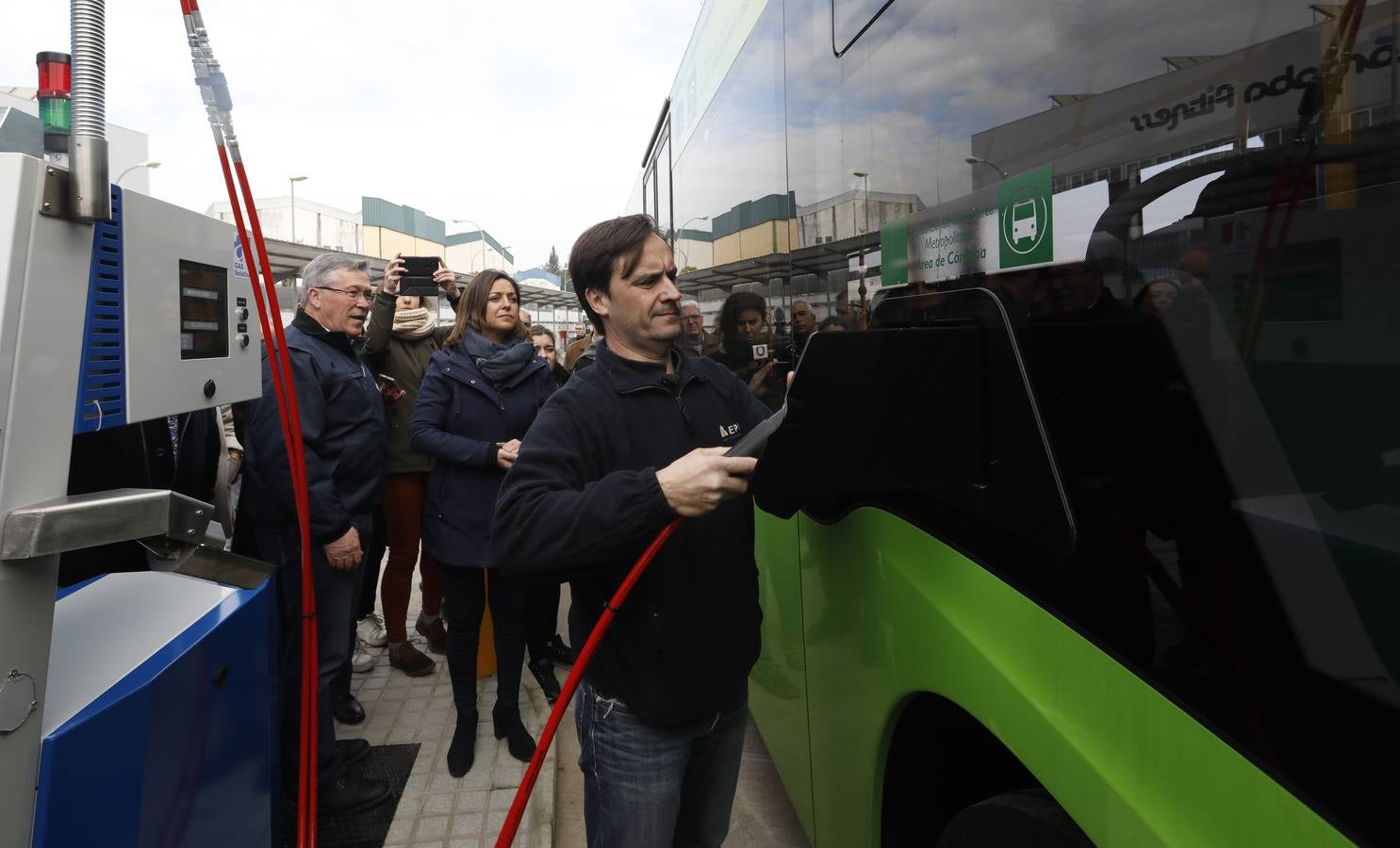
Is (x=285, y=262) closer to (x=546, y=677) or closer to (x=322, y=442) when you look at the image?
(x=546, y=677)

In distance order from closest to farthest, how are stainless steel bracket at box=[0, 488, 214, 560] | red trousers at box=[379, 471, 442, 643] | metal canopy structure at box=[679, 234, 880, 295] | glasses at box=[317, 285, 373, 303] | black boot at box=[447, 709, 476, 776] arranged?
stainless steel bracket at box=[0, 488, 214, 560]
metal canopy structure at box=[679, 234, 880, 295]
glasses at box=[317, 285, 373, 303]
black boot at box=[447, 709, 476, 776]
red trousers at box=[379, 471, 442, 643]

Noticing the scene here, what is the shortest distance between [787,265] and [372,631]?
330cm

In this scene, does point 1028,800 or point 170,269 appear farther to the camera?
point 170,269

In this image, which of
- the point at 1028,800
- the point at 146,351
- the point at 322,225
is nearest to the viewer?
the point at 1028,800

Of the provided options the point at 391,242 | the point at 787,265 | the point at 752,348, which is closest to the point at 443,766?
the point at 752,348

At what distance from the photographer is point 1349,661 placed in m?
0.79

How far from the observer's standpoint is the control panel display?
1737 millimetres

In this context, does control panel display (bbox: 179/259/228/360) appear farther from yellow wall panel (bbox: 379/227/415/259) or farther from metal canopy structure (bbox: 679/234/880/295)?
yellow wall panel (bbox: 379/227/415/259)

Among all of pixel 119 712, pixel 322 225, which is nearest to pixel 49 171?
pixel 119 712

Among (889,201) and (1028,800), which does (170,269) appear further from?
(1028,800)

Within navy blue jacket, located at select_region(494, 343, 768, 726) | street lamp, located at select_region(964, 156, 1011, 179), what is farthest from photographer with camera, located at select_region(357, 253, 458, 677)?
street lamp, located at select_region(964, 156, 1011, 179)

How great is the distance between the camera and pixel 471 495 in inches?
134

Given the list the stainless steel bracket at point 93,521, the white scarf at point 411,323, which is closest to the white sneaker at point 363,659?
the white scarf at point 411,323

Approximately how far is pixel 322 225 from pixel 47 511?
44.0 metres
